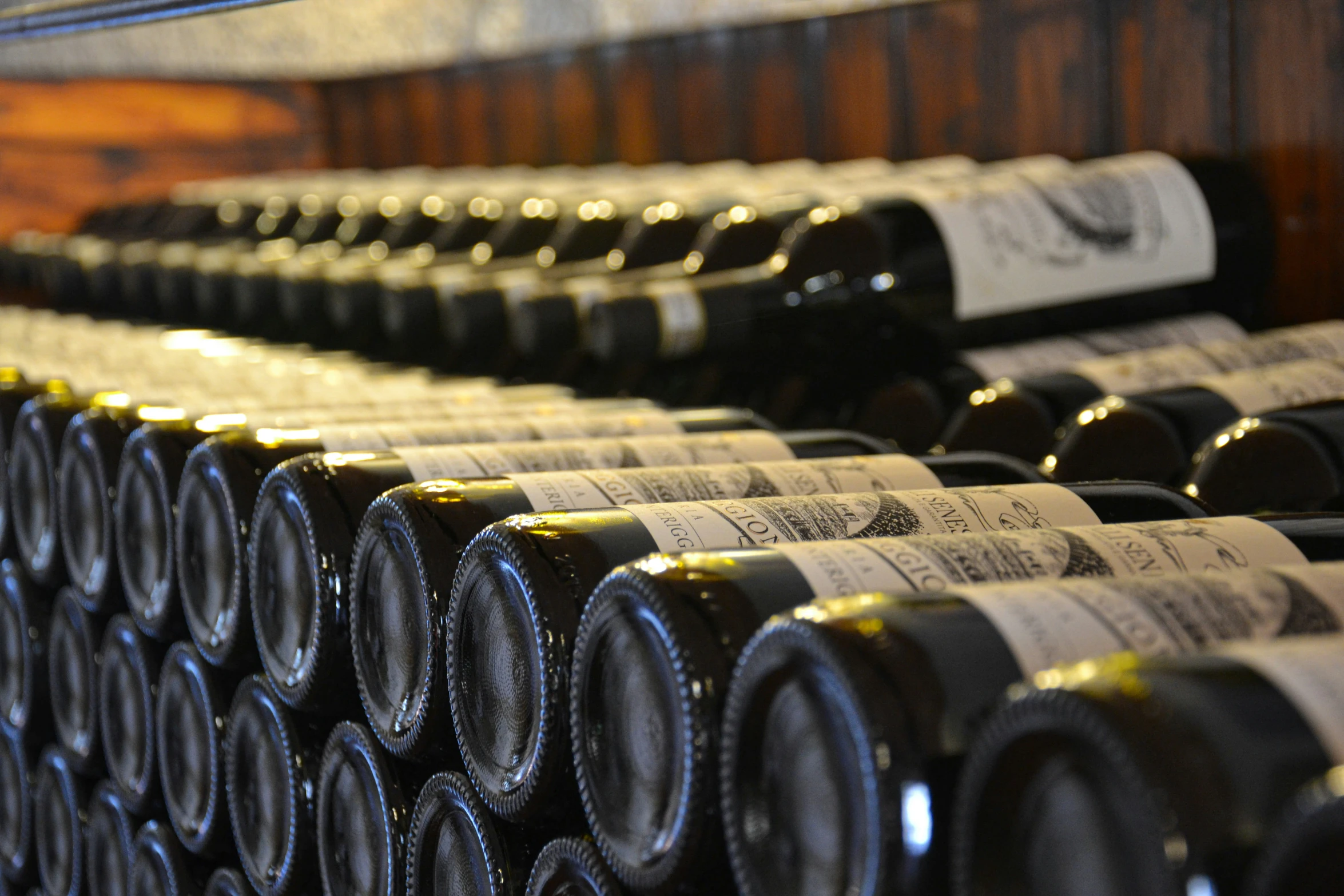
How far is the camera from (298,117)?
3.17m

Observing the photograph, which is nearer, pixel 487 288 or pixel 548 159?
pixel 487 288

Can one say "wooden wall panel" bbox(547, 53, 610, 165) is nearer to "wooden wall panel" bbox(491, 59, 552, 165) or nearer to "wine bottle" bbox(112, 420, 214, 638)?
"wooden wall panel" bbox(491, 59, 552, 165)

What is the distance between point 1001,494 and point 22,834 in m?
1.00

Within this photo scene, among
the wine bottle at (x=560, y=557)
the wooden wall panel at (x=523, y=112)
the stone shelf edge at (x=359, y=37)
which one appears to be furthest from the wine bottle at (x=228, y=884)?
the wooden wall panel at (x=523, y=112)

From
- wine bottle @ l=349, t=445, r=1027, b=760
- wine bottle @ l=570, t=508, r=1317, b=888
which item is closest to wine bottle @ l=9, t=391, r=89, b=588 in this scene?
wine bottle @ l=349, t=445, r=1027, b=760

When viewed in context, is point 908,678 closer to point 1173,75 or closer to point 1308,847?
point 1308,847

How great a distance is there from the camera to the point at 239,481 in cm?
81

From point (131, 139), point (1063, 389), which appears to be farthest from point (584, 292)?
point (131, 139)

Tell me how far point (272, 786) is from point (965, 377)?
0.57m

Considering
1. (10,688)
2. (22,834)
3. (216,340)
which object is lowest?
(22,834)

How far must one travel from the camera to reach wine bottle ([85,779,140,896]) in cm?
105

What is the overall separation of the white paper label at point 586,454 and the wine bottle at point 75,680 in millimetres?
448

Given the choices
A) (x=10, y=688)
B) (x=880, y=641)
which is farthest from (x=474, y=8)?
(x=880, y=641)

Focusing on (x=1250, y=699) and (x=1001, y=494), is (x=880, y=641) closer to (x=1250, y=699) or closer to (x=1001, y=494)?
(x=1250, y=699)
